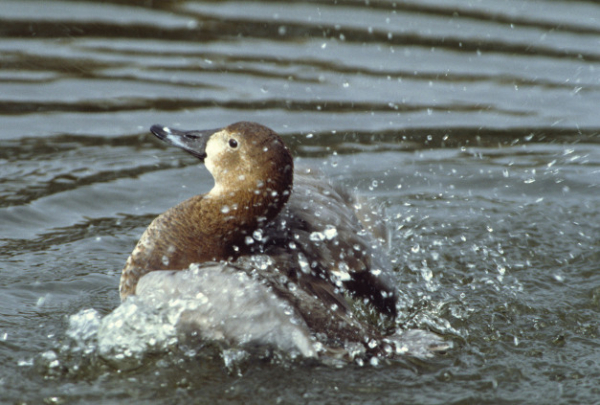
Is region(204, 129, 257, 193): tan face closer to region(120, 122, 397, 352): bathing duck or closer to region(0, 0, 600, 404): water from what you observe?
region(120, 122, 397, 352): bathing duck

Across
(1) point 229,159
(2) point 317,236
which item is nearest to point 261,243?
(2) point 317,236

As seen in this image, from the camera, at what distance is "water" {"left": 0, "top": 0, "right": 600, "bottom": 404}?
13.2 ft

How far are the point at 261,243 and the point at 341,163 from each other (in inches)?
99.6

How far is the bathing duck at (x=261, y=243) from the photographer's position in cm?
419

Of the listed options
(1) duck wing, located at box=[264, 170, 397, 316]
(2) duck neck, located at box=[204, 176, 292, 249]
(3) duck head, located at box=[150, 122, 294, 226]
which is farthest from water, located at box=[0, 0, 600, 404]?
(3) duck head, located at box=[150, 122, 294, 226]

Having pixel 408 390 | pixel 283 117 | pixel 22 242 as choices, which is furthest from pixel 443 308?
pixel 283 117

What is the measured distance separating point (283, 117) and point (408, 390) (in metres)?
3.81

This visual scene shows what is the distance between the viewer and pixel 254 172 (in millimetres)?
4371

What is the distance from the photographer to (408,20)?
29.3 ft

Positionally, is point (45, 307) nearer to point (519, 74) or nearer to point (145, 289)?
point (145, 289)

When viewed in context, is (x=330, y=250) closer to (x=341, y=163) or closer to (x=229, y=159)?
(x=229, y=159)

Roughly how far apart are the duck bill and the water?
0.89m

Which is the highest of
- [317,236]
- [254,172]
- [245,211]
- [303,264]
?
[254,172]

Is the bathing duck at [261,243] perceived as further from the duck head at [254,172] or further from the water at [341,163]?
the water at [341,163]
